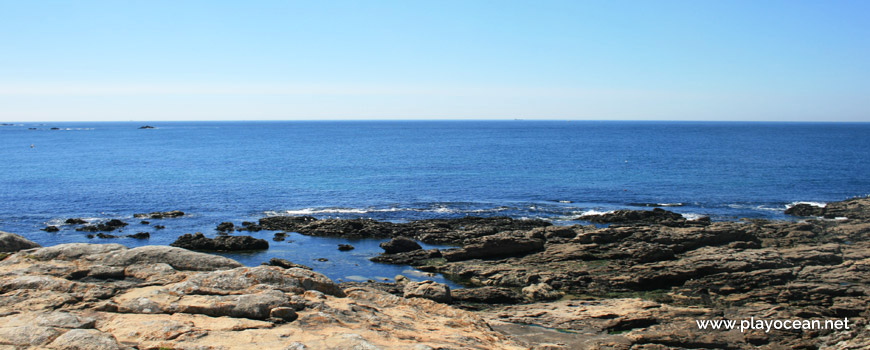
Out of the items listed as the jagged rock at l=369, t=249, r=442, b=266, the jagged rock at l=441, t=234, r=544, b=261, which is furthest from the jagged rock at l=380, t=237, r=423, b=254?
the jagged rock at l=441, t=234, r=544, b=261

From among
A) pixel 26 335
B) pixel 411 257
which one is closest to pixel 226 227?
pixel 411 257

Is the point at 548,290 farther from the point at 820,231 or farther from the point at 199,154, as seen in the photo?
the point at 199,154

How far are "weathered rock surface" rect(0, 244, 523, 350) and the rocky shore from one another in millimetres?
56

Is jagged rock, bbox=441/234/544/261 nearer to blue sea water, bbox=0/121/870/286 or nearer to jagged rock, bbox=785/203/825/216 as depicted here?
blue sea water, bbox=0/121/870/286

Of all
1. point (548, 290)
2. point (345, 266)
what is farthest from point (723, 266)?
point (345, 266)

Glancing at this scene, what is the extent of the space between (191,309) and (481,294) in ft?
60.2

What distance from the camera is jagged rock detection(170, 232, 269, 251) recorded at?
46594 millimetres

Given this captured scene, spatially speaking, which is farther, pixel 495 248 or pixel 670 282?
pixel 495 248

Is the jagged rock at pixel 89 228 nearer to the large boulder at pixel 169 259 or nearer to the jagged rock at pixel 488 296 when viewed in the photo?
the large boulder at pixel 169 259

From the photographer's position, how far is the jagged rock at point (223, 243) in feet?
153

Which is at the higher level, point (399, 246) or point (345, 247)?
point (399, 246)

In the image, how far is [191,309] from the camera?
15.8m

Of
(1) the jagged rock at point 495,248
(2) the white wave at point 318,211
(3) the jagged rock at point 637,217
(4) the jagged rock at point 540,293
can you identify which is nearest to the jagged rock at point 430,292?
(4) the jagged rock at point 540,293

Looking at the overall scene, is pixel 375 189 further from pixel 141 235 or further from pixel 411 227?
pixel 141 235
